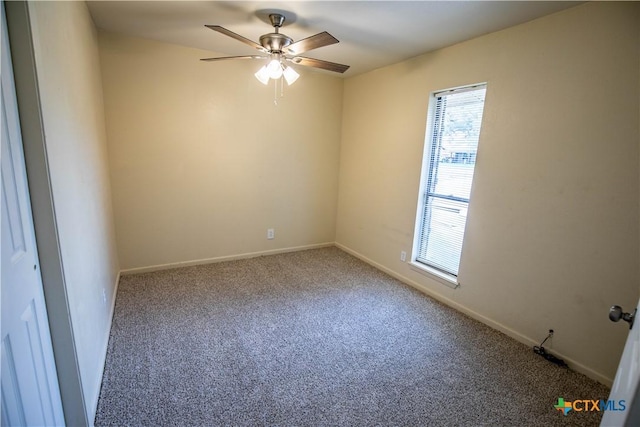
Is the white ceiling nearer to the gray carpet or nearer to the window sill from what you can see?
the window sill

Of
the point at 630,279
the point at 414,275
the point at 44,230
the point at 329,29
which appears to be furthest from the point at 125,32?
the point at 630,279

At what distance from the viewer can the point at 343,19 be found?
2.26 meters

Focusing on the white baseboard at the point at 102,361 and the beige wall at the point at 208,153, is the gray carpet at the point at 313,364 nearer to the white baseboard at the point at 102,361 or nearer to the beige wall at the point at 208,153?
the white baseboard at the point at 102,361

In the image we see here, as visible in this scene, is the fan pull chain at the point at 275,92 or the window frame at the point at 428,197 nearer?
the window frame at the point at 428,197

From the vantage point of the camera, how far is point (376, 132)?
11.9 feet

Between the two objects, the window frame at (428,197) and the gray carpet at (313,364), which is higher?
the window frame at (428,197)

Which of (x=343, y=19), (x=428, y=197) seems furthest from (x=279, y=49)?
(x=428, y=197)

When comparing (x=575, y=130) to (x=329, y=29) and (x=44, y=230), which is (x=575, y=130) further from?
(x=44, y=230)

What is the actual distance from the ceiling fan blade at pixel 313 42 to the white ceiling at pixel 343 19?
0.27 m

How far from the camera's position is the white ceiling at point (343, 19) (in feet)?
6.61

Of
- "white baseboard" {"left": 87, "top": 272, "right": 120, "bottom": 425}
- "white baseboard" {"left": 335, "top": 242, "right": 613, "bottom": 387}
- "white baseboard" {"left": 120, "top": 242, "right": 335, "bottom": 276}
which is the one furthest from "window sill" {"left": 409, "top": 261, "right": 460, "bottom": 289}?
"white baseboard" {"left": 87, "top": 272, "right": 120, "bottom": 425}

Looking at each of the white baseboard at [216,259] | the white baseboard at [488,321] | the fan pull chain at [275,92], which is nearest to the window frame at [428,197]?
the white baseboard at [488,321]

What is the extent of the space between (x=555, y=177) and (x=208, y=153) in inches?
130

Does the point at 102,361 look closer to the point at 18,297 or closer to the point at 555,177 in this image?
the point at 18,297
